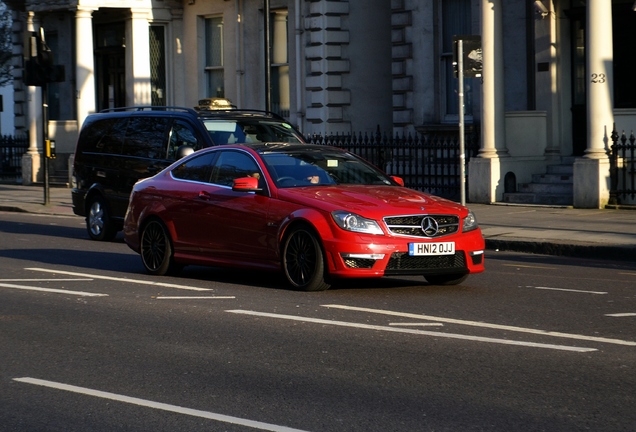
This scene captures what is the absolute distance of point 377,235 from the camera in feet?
39.6

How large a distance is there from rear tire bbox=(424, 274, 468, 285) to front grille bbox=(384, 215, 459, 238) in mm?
762

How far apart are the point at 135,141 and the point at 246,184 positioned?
6862 mm

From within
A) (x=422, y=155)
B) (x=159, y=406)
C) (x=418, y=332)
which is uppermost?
(x=422, y=155)

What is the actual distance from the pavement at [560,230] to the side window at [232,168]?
5477 mm

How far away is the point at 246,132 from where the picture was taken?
18234 mm

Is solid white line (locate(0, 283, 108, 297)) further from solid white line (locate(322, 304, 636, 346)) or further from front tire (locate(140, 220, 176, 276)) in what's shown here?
solid white line (locate(322, 304, 636, 346))

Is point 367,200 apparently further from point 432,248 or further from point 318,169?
point 318,169

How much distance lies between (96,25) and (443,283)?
26562mm

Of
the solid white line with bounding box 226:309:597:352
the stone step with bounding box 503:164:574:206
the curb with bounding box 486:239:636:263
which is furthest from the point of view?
the stone step with bounding box 503:164:574:206

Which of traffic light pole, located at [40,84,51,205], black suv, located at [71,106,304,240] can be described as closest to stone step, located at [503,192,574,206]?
black suv, located at [71,106,304,240]

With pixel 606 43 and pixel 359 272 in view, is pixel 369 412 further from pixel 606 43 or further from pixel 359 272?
pixel 606 43

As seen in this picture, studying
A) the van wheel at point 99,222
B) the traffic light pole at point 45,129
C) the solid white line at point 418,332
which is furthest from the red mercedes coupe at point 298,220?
the traffic light pole at point 45,129

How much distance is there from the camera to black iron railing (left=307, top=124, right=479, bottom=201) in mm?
25484

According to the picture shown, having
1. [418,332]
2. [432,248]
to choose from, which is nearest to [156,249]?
[432,248]
